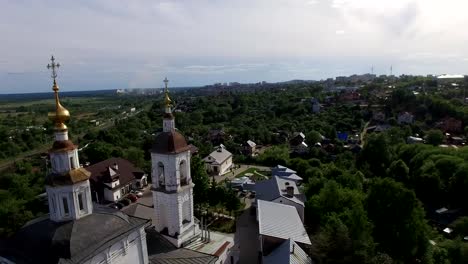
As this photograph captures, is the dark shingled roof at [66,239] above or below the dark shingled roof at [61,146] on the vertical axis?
below

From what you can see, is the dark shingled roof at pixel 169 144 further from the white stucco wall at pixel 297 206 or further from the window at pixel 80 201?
the white stucco wall at pixel 297 206

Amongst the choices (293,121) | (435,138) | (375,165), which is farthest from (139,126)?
(435,138)

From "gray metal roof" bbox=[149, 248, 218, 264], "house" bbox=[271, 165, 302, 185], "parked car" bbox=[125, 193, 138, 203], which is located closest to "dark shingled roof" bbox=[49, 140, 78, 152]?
"gray metal roof" bbox=[149, 248, 218, 264]

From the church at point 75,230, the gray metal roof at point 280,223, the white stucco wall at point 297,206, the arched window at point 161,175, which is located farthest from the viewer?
the white stucco wall at point 297,206

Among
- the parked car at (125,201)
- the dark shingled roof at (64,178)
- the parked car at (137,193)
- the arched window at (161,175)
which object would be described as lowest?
the parked car at (137,193)

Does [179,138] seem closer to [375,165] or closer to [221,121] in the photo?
[375,165]

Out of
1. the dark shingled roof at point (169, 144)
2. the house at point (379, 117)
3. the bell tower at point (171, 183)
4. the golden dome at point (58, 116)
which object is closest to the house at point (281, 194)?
the bell tower at point (171, 183)

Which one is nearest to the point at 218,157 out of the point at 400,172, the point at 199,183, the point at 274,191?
the point at 199,183

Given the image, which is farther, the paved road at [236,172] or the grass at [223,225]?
the paved road at [236,172]
